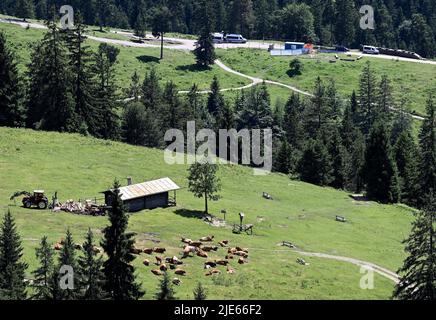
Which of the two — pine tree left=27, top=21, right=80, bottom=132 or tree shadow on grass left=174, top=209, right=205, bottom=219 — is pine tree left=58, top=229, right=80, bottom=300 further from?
pine tree left=27, top=21, right=80, bottom=132

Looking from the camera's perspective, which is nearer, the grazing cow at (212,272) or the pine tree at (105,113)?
the grazing cow at (212,272)

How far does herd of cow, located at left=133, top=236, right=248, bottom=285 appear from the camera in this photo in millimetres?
68975

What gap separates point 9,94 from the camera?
12375 centimetres

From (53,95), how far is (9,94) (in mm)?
7551

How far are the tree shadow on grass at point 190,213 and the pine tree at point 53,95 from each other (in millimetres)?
40752

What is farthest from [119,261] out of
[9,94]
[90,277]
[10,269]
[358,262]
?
[9,94]

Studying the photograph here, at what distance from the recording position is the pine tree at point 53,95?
401 ft

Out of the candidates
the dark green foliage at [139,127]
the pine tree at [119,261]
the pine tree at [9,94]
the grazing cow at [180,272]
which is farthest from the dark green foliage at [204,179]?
the dark green foliage at [139,127]

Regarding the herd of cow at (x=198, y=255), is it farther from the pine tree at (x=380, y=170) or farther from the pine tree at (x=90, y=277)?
the pine tree at (x=380, y=170)

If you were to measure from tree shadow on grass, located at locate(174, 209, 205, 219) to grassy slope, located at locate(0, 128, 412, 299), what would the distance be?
5.2 inches

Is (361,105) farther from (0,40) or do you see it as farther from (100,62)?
(0,40)

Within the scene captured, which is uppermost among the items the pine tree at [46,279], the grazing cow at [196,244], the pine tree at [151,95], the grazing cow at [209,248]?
the pine tree at [151,95]

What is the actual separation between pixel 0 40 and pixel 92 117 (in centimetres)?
1973

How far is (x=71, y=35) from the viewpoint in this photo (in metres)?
128
